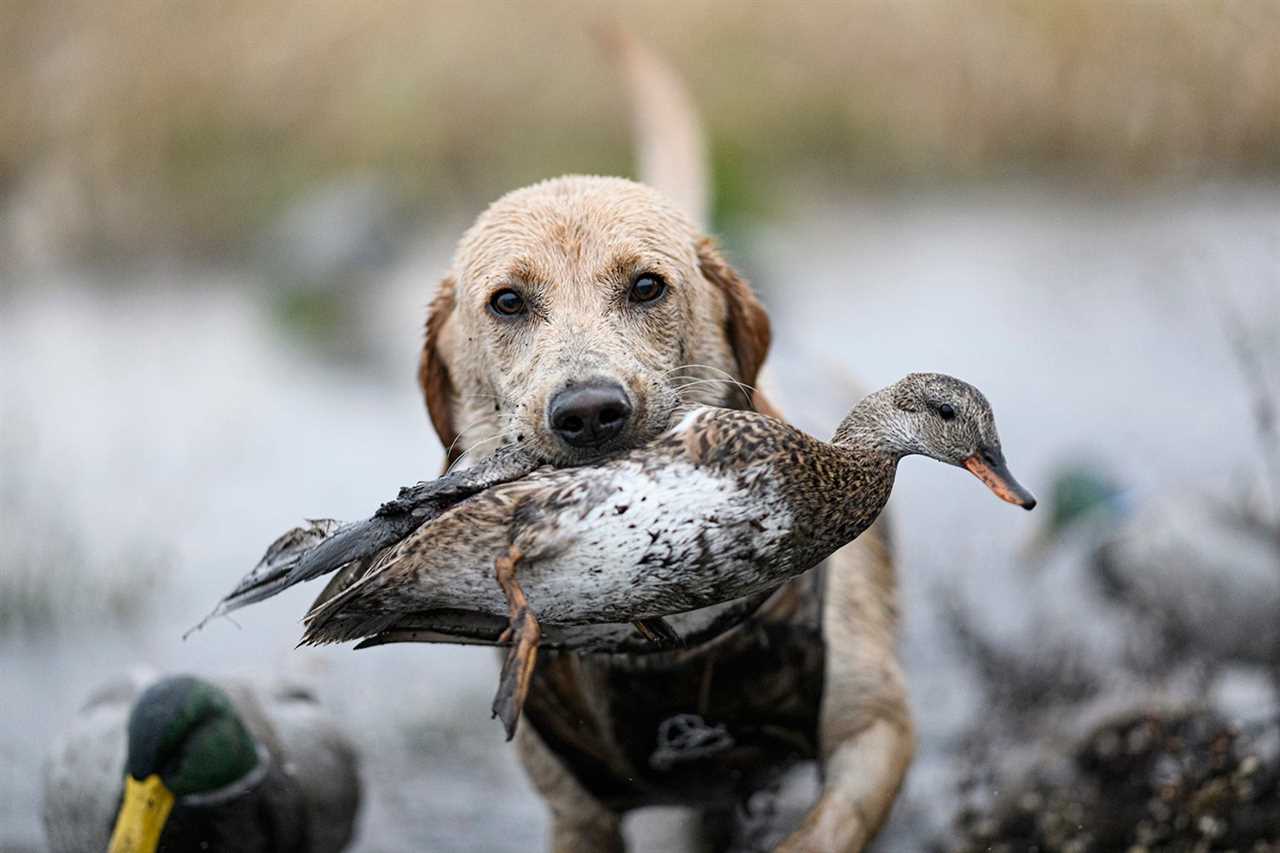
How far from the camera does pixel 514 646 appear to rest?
7.72 feet

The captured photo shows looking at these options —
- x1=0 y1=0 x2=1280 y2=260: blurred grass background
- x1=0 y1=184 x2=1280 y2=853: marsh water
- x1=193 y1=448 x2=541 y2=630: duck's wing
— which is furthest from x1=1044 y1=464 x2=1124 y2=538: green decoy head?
x1=193 y1=448 x2=541 y2=630: duck's wing

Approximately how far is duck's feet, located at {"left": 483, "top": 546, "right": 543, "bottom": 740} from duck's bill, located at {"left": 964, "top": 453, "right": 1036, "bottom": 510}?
30.4 inches

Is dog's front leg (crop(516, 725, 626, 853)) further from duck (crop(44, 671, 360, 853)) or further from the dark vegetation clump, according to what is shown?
the dark vegetation clump

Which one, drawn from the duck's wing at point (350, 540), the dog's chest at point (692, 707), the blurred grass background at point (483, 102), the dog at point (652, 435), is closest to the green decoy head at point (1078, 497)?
the blurred grass background at point (483, 102)

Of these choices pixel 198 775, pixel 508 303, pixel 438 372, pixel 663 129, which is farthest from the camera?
pixel 663 129

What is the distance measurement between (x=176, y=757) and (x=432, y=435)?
125 inches

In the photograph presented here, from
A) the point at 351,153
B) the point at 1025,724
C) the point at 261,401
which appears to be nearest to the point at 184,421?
the point at 261,401

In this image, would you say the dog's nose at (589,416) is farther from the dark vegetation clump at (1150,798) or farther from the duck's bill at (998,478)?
the dark vegetation clump at (1150,798)

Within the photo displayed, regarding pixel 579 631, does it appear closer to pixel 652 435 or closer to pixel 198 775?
pixel 652 435

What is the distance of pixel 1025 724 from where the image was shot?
16.7 ft

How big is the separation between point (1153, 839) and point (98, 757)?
270 centimetres

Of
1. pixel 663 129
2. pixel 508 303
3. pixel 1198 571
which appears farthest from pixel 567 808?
pixel 1198 571

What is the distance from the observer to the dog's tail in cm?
464

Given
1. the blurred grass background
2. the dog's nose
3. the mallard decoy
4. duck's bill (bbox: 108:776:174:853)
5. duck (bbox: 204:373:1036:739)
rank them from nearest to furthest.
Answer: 1. duck (bbox: 204:373:1036:739)
2. the dog's nose
3. duck's bill (bbox: 108:776:174:853)
4. the mallard decoy
5. the blurred grass background
